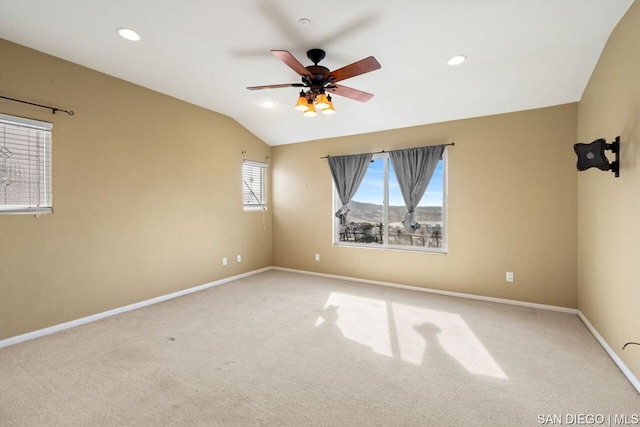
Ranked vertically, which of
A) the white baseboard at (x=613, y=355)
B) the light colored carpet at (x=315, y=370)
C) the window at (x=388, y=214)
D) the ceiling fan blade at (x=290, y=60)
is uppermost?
the ceiling fan blade at (x=290, y=60)

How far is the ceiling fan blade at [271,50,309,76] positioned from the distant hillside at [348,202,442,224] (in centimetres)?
280

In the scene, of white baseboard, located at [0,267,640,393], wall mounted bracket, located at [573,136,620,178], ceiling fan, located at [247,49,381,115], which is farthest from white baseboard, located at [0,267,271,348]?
wall mounted bracket, located at [573,136,620,178]

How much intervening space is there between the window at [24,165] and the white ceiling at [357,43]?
2.56 ft

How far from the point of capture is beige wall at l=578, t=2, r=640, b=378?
2113 mm

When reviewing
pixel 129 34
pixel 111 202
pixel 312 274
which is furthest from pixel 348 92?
pixel 312 274

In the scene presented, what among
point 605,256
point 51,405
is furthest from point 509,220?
point 51,405

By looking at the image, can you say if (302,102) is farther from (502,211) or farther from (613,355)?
(613,355)

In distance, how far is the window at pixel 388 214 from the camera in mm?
4352

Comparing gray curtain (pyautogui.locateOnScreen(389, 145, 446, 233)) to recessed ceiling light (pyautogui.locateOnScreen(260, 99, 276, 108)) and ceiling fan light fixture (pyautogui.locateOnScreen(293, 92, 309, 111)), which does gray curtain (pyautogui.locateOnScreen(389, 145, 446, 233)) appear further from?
ceiling fan light fixture (pyautogui.locateOnScreen(293, 92, 309, 111))

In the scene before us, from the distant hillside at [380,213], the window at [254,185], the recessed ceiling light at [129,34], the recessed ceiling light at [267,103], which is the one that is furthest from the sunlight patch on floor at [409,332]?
the recessed ceiling light at [129,34]

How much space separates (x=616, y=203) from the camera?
7.95 ft

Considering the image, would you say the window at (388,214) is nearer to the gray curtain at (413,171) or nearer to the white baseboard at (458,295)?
the gray curtain at (413,171)

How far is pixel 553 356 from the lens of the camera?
2.52 metres

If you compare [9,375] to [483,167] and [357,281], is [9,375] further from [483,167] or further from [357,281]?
[483,167]
